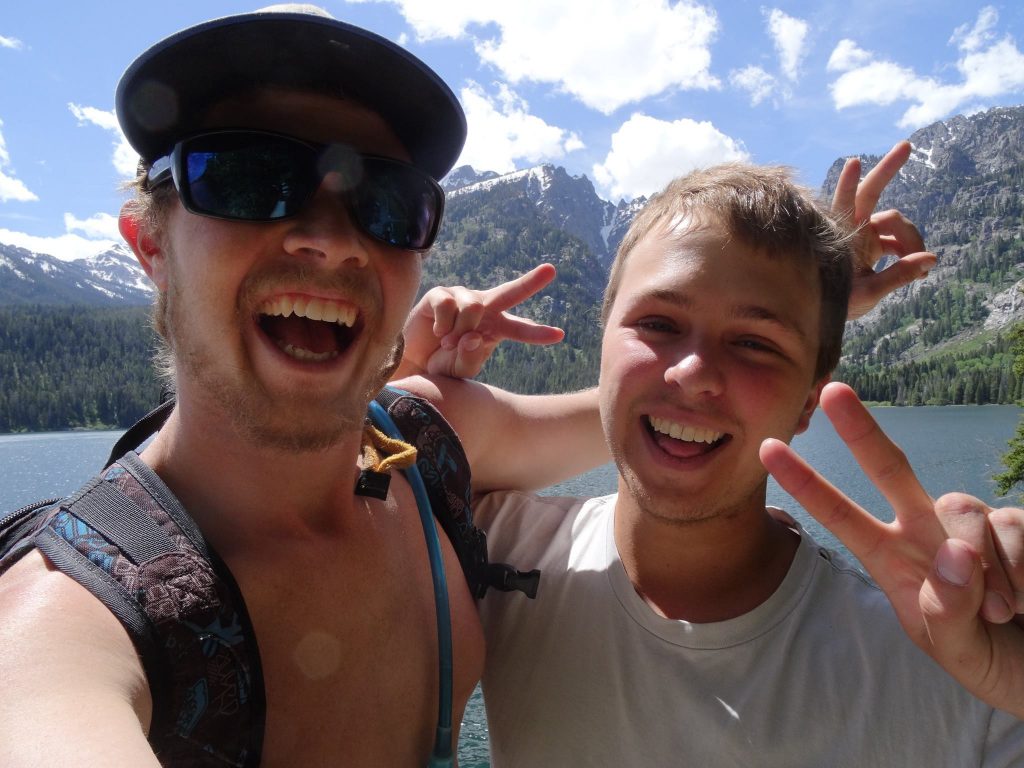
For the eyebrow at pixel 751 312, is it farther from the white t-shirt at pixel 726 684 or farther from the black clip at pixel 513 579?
the black clip at pixel 513 579

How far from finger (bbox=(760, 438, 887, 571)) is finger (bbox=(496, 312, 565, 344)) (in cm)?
188

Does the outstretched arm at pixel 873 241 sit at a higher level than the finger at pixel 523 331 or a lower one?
higher

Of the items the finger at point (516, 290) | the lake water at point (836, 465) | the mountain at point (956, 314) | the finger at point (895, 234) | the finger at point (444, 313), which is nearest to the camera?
the finger at point (895, 234)

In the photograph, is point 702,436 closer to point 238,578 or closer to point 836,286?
point 836,286

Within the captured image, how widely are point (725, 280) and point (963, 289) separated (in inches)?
7874

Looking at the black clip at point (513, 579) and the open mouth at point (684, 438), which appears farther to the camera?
the black clip at point (513, 579)

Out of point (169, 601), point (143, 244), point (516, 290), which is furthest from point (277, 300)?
point (516, 290)

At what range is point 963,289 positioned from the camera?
16625cm

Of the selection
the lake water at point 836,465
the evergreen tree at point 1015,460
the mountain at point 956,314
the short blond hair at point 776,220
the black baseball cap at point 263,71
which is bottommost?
the lake water at point 836,465

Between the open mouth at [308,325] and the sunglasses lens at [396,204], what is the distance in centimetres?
32

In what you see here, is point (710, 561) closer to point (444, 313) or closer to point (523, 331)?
point (523, 331)

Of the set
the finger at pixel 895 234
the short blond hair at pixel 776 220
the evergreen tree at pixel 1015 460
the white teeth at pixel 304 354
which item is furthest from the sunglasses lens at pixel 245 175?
the evergreen tree at pixel 1015 460

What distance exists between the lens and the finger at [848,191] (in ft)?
9.87

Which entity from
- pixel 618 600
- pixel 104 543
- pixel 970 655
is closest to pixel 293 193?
pixel 104 543
